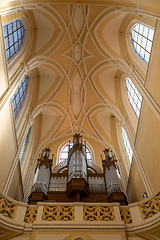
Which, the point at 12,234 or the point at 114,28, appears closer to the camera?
the point at 12,234

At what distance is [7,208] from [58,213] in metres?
1.46

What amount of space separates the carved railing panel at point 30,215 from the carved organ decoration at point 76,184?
2246 millimetres

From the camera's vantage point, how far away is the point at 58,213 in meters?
5.45

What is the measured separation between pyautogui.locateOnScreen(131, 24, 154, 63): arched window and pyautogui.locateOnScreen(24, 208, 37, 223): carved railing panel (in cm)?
787

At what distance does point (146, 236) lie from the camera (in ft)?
16.5

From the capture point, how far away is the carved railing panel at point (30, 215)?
209 inches

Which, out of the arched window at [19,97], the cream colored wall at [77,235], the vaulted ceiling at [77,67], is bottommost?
the cream colored wall at [77,235]

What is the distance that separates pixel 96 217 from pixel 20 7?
26.8ft

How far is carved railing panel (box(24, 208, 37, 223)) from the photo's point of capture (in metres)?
5.30

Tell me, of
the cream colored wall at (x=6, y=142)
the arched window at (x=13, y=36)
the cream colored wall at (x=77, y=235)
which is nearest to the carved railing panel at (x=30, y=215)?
the cream colored wall at (x=77, y=235)

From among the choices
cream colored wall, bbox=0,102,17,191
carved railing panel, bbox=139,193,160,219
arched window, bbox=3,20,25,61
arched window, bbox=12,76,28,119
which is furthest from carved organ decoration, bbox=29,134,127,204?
arched window, bbox=3,20,25,61

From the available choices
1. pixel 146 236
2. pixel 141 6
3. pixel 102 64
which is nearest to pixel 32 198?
pixel 146 236

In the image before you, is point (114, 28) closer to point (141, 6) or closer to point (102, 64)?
point (102, 64)

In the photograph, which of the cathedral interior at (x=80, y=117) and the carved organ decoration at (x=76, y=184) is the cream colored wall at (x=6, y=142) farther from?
the carved organ decoration at (x=76, y=184)
